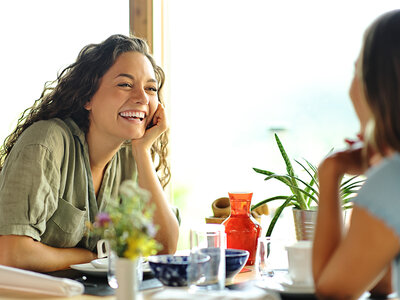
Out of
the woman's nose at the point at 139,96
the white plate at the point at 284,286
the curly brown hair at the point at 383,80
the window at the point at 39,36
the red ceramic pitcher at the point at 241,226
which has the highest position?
the window at the point at 39,36

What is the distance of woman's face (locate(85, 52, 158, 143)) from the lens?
7.30 ft

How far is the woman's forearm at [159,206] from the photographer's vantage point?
220 centimetres

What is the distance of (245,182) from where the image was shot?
3254 millimetres

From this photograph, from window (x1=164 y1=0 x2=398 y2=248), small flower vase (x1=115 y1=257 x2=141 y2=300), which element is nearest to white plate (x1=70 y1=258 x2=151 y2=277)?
small flower vase (x1=115 y1=257 x2=141 y2=300)

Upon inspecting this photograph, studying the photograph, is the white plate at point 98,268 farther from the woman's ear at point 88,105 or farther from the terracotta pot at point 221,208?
the woman's ear at point 88,105

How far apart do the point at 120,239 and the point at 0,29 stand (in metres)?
2.31

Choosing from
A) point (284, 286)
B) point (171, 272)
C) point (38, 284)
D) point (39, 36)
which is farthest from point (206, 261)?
point (39, 36)

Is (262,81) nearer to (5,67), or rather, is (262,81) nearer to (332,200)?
(5,67)

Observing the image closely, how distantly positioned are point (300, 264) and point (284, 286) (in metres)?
0.07

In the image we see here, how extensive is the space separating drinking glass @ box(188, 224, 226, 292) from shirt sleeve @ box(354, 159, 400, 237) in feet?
1.39

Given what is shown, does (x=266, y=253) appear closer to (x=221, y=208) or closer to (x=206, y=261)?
(x=206, y=261)

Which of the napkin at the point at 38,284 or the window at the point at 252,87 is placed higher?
the window at the point at 252,87

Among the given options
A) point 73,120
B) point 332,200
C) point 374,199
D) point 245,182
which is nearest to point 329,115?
point 245,182

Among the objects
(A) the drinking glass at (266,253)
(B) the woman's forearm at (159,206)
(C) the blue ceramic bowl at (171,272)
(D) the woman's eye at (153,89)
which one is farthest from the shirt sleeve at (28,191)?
(A) the drinking glass at (266,253)
